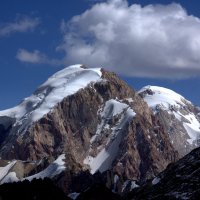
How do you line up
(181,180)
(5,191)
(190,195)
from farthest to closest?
1. (5,191)
2. (181,180)
3. (190,195)

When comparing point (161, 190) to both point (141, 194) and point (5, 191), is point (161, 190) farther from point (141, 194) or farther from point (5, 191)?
point (5, 191)

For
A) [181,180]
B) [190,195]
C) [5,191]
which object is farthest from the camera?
[5,191]

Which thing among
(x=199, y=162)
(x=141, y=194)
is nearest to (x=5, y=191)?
(x=141, y=194)

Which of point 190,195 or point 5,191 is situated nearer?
point 190,195

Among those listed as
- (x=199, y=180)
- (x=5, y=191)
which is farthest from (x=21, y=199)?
(x=199, y=180)

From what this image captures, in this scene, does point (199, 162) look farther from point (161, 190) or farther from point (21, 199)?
point (21, 199)

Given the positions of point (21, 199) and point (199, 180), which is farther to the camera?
point (21, 199)

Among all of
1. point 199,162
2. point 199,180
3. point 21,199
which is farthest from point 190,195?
point 21,199

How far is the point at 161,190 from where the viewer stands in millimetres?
186875

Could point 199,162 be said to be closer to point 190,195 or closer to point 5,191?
point 190,195

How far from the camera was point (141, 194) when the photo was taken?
194625 mm

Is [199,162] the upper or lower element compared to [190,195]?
upper

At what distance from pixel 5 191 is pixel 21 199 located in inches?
275

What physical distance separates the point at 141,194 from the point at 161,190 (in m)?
9.16
